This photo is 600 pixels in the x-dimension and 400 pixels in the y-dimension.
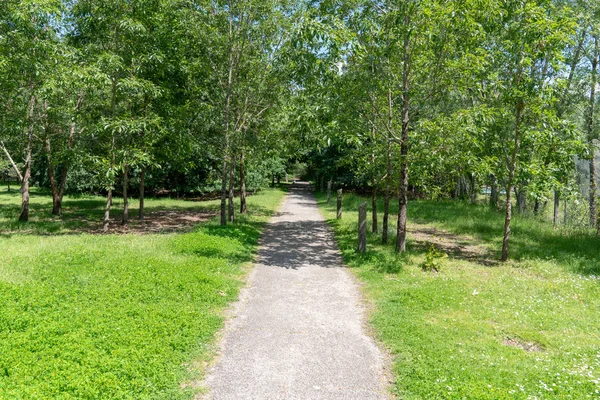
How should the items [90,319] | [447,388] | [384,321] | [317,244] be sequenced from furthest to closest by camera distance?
[317,244], [384,321], [90,319], [447,388]

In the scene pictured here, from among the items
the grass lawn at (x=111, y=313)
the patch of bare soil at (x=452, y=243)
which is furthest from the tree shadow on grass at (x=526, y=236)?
the grass lawn at (x=111, y=313)

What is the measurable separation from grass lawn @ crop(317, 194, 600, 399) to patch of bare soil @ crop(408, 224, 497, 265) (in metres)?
0.13

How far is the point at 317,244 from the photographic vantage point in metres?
14.3

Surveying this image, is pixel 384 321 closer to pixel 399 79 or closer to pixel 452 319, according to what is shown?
pixel 452 319

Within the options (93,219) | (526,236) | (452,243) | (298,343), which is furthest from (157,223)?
(526,236)

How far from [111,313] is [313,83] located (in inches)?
333

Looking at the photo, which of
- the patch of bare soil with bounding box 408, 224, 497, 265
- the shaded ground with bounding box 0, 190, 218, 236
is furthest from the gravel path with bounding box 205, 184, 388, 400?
the shaded ground with bounding box 0, 190, 218, 236

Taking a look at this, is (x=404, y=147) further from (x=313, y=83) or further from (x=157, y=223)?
(x=157, y=223)

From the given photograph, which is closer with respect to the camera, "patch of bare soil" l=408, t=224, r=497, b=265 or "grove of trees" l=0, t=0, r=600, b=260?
"grove of trees" l=0, t=0, r=600, b=260

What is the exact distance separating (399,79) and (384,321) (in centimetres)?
807

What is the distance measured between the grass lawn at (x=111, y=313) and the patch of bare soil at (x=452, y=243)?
22.4 feet

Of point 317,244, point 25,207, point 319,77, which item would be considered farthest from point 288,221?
point 25,207

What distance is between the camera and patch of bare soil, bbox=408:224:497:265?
12.9 metres

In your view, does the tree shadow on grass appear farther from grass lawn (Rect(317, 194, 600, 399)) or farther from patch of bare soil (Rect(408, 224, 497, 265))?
patch of bare soil (Rect(408, 224, 497, 265))
